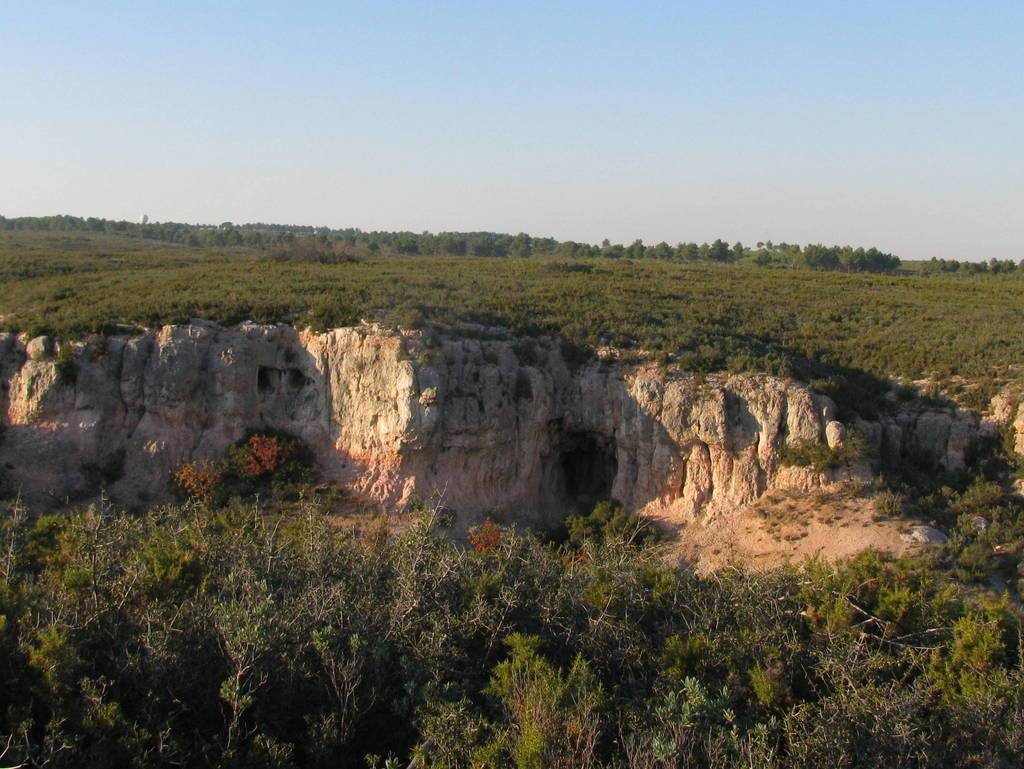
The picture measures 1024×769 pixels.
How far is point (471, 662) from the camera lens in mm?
10078

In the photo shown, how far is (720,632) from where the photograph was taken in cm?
1055

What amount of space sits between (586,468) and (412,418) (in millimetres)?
6088

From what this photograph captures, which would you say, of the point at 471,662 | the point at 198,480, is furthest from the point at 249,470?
the point at 471,662

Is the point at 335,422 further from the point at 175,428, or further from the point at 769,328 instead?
the point at 769,328

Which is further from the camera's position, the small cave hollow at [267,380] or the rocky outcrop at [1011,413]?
the small cave hollow at [267,380]

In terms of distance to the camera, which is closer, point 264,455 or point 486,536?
point 486,536

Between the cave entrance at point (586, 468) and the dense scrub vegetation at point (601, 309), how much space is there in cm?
278

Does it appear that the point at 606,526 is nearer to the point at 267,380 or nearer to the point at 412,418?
the point at 412,418

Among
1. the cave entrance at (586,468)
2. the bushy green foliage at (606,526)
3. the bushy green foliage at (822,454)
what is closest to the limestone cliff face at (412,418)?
the bushy green foliage at (822,454)

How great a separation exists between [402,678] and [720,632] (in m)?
3.88

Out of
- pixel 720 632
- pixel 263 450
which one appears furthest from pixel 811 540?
pixel 263 450

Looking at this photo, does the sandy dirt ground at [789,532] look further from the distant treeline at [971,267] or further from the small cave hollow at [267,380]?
the distant treeline at [971,267]

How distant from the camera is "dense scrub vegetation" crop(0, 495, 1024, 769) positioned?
8016mm

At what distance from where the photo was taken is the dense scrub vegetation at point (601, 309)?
960 inches
